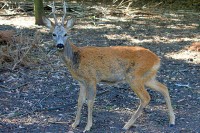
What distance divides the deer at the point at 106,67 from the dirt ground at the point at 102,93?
0.28 metres

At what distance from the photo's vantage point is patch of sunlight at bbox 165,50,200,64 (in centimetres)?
927

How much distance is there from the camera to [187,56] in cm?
960

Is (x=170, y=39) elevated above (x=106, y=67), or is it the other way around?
(x=106, y=67)

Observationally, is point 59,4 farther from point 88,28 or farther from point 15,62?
point 15,62

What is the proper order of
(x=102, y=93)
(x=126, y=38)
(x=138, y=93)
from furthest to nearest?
(x=126, y=38), (x=102, y=93), (x=138, y=93)

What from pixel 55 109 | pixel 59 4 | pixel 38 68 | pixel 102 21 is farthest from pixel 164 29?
pixel 55 109

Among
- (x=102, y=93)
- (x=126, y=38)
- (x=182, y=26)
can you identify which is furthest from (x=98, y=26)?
(x=102, y=93)

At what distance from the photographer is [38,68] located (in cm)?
844

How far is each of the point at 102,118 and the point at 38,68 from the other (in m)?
2.69

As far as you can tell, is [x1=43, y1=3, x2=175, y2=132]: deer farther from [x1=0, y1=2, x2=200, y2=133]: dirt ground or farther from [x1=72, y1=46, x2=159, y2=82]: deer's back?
[x1=0, y1=2, x2=200, y2=133]: dirt ground

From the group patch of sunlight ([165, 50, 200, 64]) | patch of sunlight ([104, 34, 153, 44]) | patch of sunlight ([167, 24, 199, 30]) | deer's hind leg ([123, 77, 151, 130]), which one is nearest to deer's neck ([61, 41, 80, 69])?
deer's hind leg ([123, 77, 151, 130])

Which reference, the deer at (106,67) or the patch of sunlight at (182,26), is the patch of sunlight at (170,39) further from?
the deer at (106,67)

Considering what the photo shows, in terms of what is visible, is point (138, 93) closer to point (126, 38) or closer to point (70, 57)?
point (70, 57)

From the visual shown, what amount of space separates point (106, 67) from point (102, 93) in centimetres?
137
